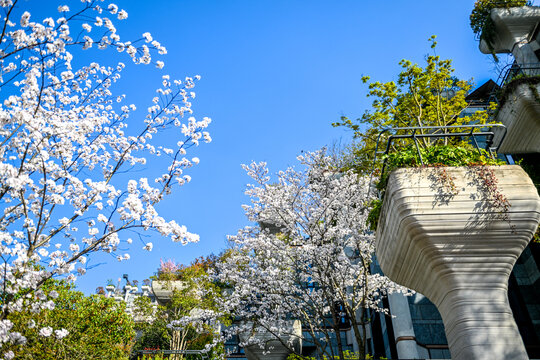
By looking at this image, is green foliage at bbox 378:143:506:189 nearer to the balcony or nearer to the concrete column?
the balcony

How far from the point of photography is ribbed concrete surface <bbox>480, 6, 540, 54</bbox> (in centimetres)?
1516

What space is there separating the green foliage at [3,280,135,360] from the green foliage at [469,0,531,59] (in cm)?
2157

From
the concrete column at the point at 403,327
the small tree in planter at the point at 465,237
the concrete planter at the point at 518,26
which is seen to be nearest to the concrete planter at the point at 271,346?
the concrete column at the point at 403,327

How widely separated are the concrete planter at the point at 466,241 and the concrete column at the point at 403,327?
309 inches

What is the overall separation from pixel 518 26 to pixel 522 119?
24.3 ft

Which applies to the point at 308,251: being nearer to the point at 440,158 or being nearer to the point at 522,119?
the point at 440,158

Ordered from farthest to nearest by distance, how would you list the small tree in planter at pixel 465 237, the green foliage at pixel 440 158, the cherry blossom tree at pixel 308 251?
1. the cherry blossom tree at pixel 308 251
2. the green foliage at pixel 440 158
3. the small tree in planter at pixel 465 237

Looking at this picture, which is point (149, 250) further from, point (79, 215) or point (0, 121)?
point (0, 121)

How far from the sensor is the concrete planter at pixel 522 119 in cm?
1041

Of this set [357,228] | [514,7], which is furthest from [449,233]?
[514,7]

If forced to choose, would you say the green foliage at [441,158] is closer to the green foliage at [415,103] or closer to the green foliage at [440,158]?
the green foliage at [440,158]

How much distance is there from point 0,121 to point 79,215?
2139 mm

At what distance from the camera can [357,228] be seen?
12867 mm

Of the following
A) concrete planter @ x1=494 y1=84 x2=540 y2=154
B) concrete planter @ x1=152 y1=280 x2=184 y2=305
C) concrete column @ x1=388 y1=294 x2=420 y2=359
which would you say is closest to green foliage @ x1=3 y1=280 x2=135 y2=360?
concrete planter @ x1=152 y1=280 x2=184 y2=305
